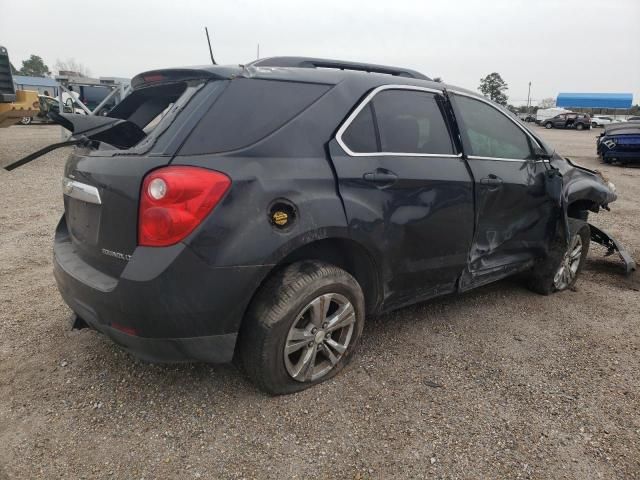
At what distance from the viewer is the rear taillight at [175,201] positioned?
2088 millimetres

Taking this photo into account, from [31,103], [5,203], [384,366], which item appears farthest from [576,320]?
[31,103]

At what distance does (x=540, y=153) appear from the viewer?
13.0 feet

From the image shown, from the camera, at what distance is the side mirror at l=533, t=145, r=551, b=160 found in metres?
3.92

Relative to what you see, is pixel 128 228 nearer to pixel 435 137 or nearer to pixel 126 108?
pixel 126 108

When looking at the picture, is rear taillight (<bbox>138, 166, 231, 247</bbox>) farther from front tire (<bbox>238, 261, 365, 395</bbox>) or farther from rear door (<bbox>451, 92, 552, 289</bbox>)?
rear door (<bbox>451, 92, 552, 289</bbox>)

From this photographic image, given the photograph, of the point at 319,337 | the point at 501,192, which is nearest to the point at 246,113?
the point at 319,337

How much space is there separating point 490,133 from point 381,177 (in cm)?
136

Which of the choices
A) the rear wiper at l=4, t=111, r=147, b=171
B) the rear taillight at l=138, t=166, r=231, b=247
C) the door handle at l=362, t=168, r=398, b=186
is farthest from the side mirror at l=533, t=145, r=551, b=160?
the rear wiper at l=4, t=111, r=147, b=171

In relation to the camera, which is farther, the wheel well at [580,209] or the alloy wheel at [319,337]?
the wheel well at [580,209]

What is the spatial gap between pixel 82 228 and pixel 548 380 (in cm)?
281

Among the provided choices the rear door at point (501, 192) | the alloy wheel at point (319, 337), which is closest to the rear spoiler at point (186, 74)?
the alloy wheel at point (319, 337)

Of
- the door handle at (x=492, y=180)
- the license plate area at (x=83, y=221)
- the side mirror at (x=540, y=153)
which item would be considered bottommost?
the license plate area at (x=83, y=221)

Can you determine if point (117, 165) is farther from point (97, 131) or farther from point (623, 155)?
point (623, 155)

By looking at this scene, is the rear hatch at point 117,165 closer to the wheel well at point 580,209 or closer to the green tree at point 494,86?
the wheel well at point 580,209
